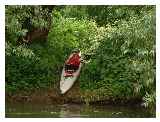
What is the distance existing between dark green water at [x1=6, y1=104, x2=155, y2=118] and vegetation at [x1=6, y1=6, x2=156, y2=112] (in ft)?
1.39

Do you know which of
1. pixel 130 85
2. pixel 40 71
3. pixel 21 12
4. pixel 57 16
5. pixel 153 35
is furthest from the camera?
pixel 57 16

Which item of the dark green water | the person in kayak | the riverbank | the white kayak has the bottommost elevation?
the dark green water

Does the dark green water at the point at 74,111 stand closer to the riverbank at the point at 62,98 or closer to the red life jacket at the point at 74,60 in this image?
the riverbank at the point at 62,98

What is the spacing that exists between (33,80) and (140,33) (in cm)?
525

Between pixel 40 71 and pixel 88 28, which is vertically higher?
pixel 88 28

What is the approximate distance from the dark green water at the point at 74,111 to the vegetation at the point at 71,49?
1.39ft

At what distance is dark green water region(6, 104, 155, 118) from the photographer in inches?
508

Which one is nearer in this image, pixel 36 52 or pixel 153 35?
pixel 153 35

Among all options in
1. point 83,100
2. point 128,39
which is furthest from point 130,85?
point 128,39

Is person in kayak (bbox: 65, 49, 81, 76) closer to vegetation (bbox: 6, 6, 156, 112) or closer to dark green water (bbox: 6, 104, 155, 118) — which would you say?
vegetation (bbox: 6, 6, 156, 112)

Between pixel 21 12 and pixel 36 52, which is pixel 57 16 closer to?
pixel 36 52

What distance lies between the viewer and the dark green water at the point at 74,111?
12.9 metres

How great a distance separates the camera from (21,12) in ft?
42.7

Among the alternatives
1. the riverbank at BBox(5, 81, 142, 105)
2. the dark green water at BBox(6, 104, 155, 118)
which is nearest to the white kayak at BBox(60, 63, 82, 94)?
the riverbank at BBox(5, 81, 142, 105)
